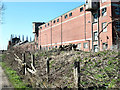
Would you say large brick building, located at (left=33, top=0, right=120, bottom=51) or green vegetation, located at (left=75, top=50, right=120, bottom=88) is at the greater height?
large brick building, located at (left=33, top=0, right=120, bottom=51)

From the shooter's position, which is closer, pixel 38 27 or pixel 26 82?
pixel 26 82

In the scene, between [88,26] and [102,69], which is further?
[88,26]

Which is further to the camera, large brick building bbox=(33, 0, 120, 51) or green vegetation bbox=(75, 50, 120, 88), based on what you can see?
large brick building bbox=(33, 0, 120, 51)

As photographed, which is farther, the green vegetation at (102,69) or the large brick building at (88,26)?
the large brick building at (88,26)

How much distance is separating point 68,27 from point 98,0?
11347mm

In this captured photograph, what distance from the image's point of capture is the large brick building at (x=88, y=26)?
24766 millimetres

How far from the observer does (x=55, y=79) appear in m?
7.08

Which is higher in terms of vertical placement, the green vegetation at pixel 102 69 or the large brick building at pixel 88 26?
the large brick building at pixel 88 26

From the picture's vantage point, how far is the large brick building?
81.3 feet

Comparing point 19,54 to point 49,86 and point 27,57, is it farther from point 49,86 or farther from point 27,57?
point 49,86

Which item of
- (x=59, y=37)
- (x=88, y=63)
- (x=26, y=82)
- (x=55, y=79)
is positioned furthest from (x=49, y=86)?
(x=59, y=37)

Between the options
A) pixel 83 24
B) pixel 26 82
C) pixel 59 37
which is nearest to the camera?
pixel 26 82

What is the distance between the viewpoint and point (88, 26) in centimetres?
2931

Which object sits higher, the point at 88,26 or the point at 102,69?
the point at 88,26
